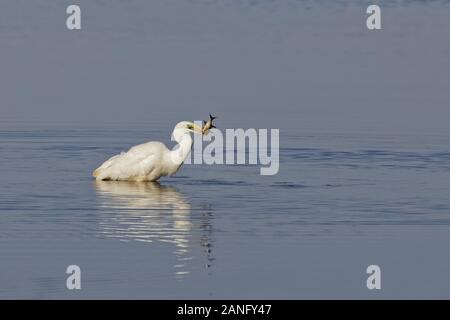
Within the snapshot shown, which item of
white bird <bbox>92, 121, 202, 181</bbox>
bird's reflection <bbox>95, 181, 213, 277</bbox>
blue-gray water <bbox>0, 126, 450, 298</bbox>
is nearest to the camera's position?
blue-gray water <bbox>0, 126, 450, 298</bbox>

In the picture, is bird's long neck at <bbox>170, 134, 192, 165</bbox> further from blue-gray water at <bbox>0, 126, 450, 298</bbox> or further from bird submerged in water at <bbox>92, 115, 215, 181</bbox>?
Answer: blue-gray water at <bbox>0, 126, 450, 298</bbox>

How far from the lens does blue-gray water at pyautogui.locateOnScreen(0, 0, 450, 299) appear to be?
1803 centimetres

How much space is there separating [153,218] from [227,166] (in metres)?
5.82

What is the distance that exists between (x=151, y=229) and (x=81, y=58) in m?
20.0

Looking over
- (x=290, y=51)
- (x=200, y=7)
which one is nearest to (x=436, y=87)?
(x=290, y=51)

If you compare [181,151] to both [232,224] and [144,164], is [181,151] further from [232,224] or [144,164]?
[232,224]

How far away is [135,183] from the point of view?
84.5 feet

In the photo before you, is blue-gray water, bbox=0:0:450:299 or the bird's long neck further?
the bird's long neck

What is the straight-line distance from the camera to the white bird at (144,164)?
2561 centimetres

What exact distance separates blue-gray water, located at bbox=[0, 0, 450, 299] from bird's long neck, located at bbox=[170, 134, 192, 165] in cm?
43

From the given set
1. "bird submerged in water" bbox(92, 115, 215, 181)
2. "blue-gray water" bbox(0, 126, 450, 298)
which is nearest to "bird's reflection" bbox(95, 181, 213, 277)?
"blue-gray water" bbox(0, 126, 450, 298)

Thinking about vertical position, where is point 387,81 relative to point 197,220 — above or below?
above

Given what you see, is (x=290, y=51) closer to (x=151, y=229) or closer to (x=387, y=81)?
(x=387, y=81)

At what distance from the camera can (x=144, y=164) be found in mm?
25625
